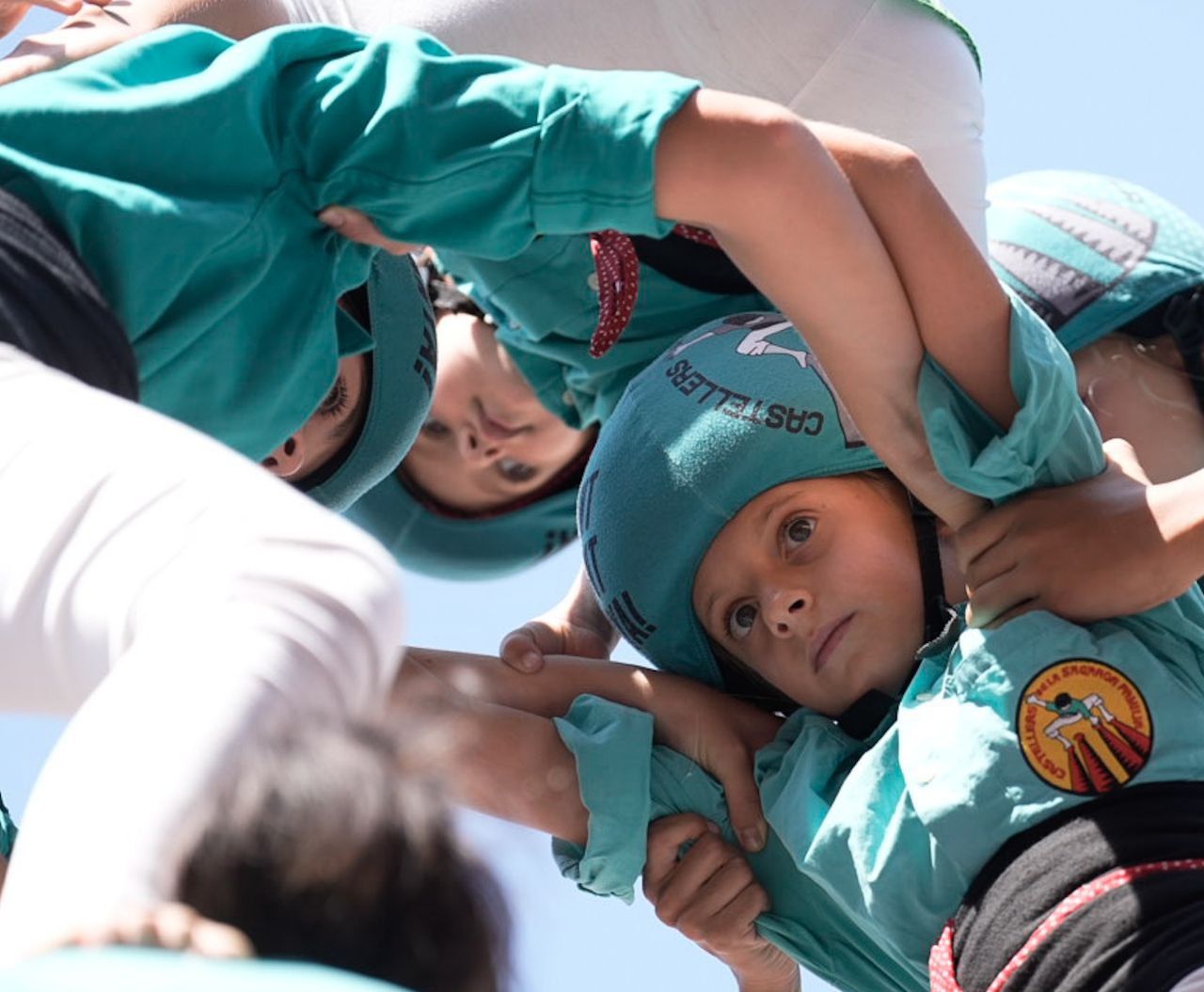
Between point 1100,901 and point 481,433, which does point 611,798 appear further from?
point 481,433

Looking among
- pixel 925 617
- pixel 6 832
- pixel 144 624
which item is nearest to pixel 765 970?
pixel 925 617

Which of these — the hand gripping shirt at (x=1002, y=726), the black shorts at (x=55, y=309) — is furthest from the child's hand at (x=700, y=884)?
the black shorts at (x=55, y=309)

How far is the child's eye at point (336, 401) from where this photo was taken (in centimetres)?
184

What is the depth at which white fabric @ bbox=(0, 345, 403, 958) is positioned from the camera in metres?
0.76

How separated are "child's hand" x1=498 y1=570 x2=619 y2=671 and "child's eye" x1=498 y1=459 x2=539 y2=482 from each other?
9.9 inches

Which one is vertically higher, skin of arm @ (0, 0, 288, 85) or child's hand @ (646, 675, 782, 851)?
skin of arm @ (0, 0, 288, 85)

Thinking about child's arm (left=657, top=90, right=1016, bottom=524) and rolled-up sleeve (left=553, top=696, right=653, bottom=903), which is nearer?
child's arm (left=657, top=90, right=1016, bottom=524)

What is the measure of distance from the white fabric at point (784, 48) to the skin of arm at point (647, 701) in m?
0.59

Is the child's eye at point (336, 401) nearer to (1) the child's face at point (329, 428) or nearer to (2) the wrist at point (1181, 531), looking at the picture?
(1) the child's face at point (329, 428)

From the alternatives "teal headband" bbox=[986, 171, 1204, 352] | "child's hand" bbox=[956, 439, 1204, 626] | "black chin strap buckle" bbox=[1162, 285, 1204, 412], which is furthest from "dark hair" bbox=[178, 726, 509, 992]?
"black chin strap buckle" bbox=[1162, 285, 1204, 412]

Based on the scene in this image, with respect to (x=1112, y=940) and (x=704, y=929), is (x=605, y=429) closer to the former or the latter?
(x=704, y=929)

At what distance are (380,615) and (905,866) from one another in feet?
2.44

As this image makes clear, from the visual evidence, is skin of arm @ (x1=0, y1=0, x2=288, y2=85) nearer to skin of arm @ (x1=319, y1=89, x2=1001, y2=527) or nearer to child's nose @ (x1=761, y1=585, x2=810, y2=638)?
skin of arm @ (x1=319, y1=89, x2=1001, y2=527)

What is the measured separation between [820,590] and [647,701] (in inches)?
8.3
